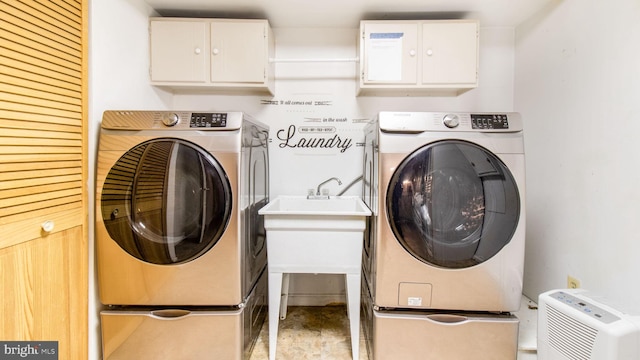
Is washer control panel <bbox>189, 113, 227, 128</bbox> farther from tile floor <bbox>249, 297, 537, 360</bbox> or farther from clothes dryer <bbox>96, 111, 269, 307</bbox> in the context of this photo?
tile floor <bbox>249, 297, 537, 360</bbox>

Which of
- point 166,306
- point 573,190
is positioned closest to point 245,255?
point 166,306

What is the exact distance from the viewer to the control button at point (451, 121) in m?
1.37

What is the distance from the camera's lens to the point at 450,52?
179 cm

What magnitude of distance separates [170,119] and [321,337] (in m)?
1.55

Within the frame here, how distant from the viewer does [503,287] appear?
1.38 m

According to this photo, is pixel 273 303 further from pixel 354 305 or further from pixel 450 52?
pixel 450 52

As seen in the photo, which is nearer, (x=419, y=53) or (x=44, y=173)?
(x=44, y=173)

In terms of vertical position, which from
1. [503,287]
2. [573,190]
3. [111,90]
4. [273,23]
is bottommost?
[503,287]

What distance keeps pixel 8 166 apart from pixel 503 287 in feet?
7.14

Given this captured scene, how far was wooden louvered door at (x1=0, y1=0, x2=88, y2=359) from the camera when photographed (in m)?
1.01

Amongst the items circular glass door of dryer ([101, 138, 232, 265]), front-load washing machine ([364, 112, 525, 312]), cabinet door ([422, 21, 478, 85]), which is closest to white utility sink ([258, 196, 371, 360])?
front-load washing machine ([364, 112, 525, 312])

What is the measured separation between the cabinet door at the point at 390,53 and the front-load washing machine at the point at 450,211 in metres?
0.55

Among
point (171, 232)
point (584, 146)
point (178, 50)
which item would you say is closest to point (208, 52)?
point (178, 50)

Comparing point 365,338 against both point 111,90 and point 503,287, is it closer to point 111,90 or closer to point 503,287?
point 503,287
